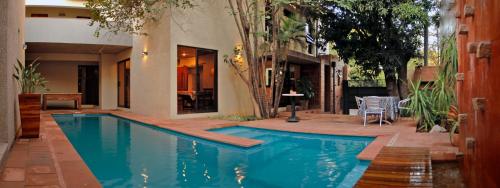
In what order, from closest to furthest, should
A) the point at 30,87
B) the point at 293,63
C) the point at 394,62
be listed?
the point at 30,87 < the point at 394,62 < the point at 293,63

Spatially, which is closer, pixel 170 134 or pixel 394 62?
pixel 170 134

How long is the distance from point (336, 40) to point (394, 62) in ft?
7.37

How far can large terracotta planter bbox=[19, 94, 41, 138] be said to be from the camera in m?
6.31

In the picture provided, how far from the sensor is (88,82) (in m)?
18.8

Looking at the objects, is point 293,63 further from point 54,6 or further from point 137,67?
point 54,6

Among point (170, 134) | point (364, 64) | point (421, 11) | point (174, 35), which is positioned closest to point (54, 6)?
point (174, 35)

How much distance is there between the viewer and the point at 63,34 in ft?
46.4

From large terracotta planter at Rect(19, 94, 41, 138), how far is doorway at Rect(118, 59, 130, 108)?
9.42 metres

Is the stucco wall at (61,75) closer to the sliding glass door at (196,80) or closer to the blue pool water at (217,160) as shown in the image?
the sliding glass door at (196,80)

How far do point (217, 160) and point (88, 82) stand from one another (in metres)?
15.0

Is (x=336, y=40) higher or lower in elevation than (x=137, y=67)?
higher

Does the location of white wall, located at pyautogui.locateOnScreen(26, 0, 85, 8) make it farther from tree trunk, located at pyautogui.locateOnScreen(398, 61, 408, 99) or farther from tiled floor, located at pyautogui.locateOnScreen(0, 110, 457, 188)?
tree trunk, located at pyautogui.locateOnScreen(398, 61, 408, 99)

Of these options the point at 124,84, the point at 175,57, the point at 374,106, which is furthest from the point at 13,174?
the point at 124,84

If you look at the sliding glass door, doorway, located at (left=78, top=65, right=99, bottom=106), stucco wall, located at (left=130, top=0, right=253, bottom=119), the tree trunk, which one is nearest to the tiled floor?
stucco wall, located at (left=130, top=0, right=253, bottom=119)
